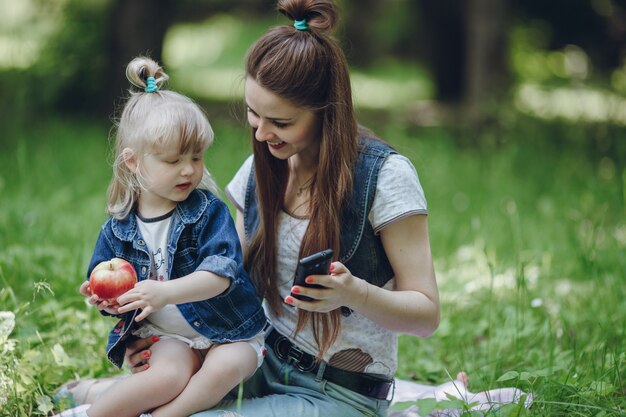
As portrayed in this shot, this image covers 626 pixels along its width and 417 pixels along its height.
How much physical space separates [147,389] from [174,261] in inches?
14.5

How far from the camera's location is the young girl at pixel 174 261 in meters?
2.24

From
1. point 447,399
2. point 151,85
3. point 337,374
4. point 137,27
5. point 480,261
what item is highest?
point 151,85

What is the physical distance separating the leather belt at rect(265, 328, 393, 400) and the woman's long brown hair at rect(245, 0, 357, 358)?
62mm

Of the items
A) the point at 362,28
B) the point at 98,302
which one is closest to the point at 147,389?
the point at 98,302

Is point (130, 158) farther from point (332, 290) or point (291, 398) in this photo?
point (291, 398)

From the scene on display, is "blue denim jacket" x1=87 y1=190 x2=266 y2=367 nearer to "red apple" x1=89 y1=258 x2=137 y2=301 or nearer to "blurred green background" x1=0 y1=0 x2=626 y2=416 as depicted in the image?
"red apple" x1=89 y1=258 x2=137 y2=301

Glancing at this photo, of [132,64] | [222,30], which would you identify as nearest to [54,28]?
[132,64]

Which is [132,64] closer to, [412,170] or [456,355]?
[412,170]

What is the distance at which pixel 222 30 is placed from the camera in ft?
59.2

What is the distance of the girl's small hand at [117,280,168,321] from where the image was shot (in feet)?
6.91

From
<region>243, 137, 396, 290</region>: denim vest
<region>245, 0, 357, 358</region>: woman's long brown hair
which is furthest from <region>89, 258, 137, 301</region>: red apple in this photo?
<region>243, 137, 396, 290</region>: denim vest

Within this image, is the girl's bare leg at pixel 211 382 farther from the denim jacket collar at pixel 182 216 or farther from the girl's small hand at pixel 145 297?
the denim jacket collar at pixel 182 216

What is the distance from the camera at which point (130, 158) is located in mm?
2348

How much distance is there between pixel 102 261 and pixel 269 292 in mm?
526
